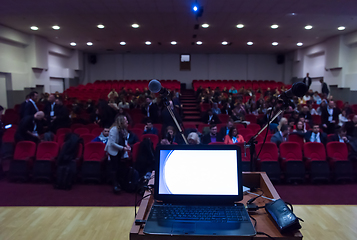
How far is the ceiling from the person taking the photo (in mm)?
7570

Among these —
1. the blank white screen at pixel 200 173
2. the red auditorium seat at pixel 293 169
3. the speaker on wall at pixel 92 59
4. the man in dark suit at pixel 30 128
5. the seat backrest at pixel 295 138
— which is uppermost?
the speaker on wall at pixel 92 59

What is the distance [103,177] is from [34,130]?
211 centimetres

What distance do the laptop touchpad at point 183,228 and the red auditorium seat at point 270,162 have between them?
4.20 m

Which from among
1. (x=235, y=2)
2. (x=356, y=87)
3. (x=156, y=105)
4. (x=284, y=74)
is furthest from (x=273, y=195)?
(x=284, y=74)

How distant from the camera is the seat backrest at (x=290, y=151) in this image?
5.66 m

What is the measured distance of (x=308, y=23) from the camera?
32.6 ft

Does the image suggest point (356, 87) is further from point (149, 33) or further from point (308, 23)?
point (149, 33)

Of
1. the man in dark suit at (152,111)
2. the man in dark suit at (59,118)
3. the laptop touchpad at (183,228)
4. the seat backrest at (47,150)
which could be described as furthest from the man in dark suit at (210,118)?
the laptop touchpad at (183,228)

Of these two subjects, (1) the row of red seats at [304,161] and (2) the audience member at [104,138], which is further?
(2) the audience member at [104,138]

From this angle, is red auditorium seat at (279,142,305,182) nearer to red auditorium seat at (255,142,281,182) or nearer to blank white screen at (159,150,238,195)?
red auditorium seat at (255,142,281,182)

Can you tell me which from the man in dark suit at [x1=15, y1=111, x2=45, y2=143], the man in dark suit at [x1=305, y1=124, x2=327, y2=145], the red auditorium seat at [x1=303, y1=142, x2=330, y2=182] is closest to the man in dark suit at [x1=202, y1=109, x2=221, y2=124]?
the man in dark suit at [x1=305, y1=124, x2=327, y2=145]

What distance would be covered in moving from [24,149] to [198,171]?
5.30 m

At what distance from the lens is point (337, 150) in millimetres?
5734

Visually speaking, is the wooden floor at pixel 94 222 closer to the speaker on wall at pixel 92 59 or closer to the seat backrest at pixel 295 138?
the seat backrest at pixel 295 138
